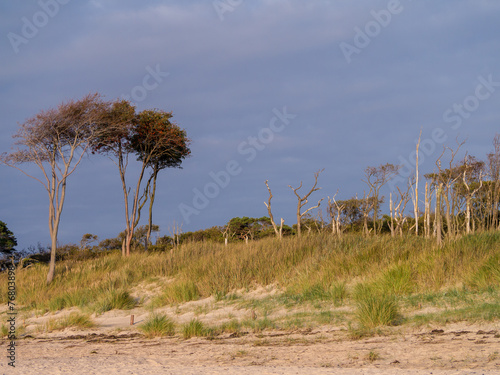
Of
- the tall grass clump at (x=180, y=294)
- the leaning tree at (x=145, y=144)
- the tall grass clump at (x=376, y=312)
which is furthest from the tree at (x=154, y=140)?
the tall grass clump at (x=376, y=312)

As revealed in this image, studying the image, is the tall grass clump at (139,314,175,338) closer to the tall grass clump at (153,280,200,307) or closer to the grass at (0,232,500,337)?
the grass at (0,232,500,337)

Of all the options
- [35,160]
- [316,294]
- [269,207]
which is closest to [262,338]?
[316,294]

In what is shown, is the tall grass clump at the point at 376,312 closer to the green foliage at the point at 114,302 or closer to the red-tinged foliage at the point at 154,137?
the green foliage at the point at 114,302

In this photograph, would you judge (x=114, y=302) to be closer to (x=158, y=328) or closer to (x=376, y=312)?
(x=158, y=328)

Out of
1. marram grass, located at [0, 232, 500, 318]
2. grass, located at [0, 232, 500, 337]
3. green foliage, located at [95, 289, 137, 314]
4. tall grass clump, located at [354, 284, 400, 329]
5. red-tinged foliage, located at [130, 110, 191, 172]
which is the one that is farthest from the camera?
red-tinged foliage, located at [130, 110, 191, 172]

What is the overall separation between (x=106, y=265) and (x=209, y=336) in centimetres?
946

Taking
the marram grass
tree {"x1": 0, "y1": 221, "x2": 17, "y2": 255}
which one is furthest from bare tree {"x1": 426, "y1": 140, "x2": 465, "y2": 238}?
tree {"x1": 0, "y1": 221, "x2": 17, "y2": 255}

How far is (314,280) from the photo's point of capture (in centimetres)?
1120

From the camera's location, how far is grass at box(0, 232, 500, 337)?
354 inches

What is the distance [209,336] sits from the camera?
8977 millimetres

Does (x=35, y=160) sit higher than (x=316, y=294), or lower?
higher

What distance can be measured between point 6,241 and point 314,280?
2360cm

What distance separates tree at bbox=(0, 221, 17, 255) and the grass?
41.1ft

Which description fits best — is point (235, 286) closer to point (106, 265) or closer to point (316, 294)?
point (316, 294)
